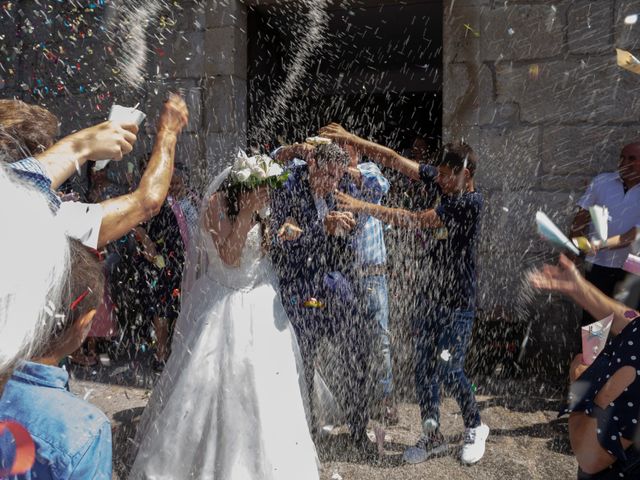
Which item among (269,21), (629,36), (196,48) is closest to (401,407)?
(629,36)

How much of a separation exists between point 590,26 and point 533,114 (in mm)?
778

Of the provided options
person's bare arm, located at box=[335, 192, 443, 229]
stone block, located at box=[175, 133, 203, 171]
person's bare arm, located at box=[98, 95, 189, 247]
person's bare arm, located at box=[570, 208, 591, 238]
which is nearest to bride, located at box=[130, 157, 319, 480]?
person's bare arm, located at box=[335, 192, 443, 229]

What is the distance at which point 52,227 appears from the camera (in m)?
0.98

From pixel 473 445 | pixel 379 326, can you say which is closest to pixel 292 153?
pixel 379 326

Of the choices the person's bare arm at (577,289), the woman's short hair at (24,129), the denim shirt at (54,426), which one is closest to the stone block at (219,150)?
the woman's short hair at (24,129)

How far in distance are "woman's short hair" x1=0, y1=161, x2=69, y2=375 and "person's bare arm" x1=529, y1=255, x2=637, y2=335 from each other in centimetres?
124

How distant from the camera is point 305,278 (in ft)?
12.0

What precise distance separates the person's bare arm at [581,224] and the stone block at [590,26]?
4.36 ft

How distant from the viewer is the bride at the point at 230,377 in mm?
2828

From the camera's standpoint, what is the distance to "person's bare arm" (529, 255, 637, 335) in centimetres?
173

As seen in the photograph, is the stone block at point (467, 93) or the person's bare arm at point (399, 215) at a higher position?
the stone block at point (467, 93)

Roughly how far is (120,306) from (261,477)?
10.4ft

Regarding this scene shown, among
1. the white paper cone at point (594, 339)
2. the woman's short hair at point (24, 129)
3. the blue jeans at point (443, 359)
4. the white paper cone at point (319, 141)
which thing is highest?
the woman's short hair at point (24, 129)

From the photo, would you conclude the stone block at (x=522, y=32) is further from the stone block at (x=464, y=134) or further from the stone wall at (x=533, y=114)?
the stone block at (x=464, y=134)
